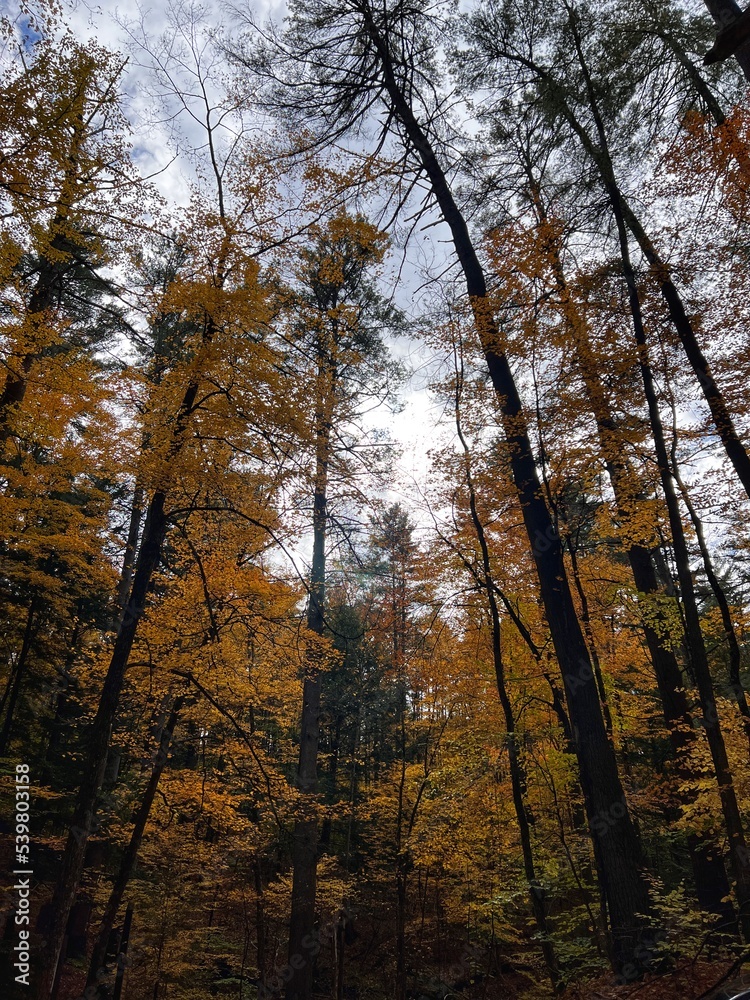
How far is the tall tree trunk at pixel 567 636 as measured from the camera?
4.78 meters

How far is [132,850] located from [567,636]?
631 centimetres

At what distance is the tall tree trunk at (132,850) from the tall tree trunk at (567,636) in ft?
18.7

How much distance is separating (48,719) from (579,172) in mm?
17349

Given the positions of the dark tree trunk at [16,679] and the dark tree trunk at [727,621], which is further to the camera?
the dark tree trunk at [16,679]

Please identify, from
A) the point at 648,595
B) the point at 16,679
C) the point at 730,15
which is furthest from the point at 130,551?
the point at 730,15

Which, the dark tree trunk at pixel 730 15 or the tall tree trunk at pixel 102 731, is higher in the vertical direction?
the dark tree trunk at pixel 730 15

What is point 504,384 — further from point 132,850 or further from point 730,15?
point 132,850

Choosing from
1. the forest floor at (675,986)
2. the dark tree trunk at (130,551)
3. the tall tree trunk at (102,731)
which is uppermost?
the dark tree trunk at (130,551)

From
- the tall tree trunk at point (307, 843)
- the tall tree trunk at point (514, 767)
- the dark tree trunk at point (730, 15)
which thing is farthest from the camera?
the tall tree trunk at point (307, 843)

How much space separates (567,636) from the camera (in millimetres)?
5836

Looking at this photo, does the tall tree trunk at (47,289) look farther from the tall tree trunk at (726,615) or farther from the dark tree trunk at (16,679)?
the tall tree trunk at (726,615)

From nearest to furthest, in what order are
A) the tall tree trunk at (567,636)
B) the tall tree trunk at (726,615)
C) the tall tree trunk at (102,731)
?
the tall tree trunk at (567,636) → the tall tree trunk at (102,731) → the tall tree trunk at (726,615)

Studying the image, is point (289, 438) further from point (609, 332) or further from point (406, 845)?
point (406, 845)

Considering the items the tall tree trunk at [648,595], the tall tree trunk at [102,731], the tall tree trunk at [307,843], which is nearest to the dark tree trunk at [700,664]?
the tall tree trunk at [648,595]
